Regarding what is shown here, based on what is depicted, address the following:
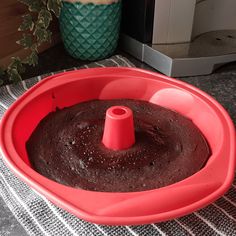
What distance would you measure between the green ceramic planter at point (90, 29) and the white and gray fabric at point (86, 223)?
1.16 feet

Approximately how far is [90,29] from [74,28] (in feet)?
0.10

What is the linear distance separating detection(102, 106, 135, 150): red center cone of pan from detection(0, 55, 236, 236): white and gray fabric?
0.31ft

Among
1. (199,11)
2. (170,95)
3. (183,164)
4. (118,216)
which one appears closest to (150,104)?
(170,95)

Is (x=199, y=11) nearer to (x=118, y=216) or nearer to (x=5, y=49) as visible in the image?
(x=5, y=49)

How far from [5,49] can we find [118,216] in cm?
46

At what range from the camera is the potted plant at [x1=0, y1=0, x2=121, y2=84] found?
2.10ft

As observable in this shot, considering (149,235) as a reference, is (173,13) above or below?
above

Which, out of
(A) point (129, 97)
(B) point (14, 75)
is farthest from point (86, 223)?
(B) point (14, 75)

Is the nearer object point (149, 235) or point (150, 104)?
point (149, 235)

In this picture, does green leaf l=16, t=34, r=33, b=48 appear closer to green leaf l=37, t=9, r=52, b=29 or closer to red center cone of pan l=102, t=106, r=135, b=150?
green leaf l=37, t=9, r=52, b=29

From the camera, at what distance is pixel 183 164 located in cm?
43

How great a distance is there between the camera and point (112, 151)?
46 cm

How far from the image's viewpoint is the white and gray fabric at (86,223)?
0.41 meters

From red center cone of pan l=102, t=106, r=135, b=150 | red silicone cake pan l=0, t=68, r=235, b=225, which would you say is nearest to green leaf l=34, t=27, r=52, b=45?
red silicone cake pan l=0, t=68, r=235, b=225
